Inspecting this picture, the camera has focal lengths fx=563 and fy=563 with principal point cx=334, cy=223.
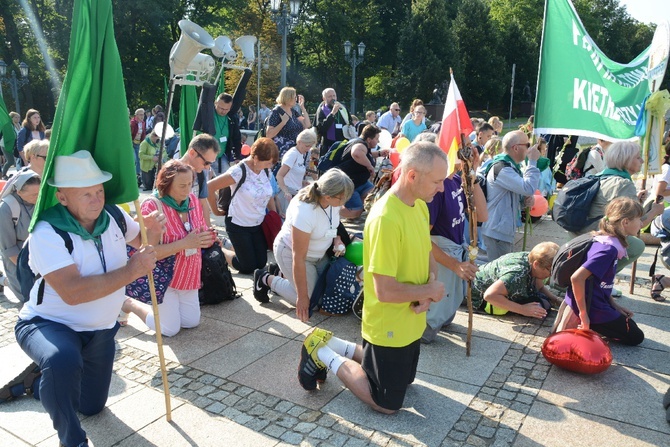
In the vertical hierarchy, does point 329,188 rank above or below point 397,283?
above

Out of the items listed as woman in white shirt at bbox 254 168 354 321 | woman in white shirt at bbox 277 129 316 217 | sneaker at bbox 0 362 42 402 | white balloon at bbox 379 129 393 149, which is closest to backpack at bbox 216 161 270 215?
woman in white shirt at bbox 277 129 316 217

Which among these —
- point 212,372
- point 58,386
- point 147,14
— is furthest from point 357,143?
point 147,14

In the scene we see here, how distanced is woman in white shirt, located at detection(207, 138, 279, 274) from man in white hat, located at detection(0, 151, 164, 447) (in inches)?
117

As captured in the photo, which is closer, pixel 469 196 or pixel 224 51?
pixel 469 196

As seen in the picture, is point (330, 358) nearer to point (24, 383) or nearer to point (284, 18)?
point (24, 383)

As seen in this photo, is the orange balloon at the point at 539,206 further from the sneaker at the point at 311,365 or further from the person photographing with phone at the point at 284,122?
the sneaker at the point at 311,365

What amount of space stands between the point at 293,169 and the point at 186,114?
1.76 meters

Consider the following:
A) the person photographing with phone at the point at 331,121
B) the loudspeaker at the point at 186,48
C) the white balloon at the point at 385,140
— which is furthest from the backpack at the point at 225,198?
the person photographing with phone at the point at 331,121

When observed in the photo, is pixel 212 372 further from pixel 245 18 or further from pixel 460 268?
pixel 245 18

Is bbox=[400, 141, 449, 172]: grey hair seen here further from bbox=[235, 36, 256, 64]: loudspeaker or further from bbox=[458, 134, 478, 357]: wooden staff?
bbox=[235, 36, 256, 64]: loudspeaker

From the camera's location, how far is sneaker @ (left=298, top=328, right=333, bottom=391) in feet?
12.5

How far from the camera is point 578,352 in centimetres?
399

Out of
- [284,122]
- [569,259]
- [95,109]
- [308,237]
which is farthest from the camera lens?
[284,122]

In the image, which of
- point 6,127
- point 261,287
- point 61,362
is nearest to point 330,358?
point 61,362
